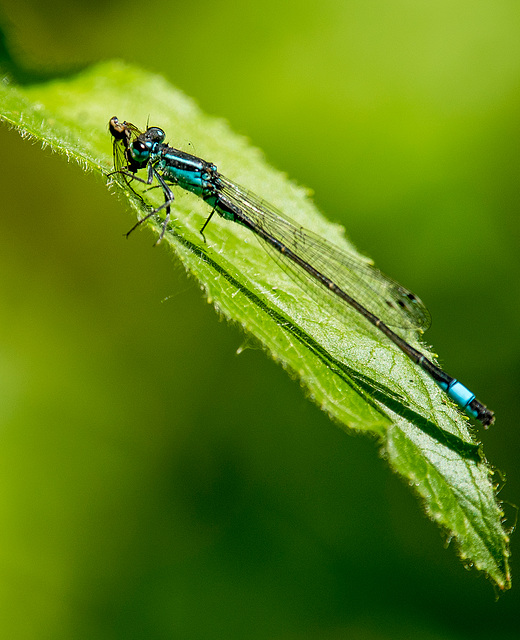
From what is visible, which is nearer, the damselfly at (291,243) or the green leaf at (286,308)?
the green leaf at (286,308)

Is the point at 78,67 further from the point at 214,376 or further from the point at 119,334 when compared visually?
the point at 214,376

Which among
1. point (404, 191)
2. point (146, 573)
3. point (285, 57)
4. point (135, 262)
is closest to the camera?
point (146, 573)

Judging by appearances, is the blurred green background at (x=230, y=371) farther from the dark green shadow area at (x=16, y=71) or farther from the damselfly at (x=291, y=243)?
the damselfly at (x=291, y=243)

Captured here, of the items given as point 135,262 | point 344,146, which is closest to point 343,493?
point 135,262

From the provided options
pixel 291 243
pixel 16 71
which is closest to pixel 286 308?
pixel 291 243

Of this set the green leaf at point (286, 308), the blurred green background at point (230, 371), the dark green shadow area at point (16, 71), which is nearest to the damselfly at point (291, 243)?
the green leaf at point (286, 308)

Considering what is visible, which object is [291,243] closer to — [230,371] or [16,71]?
[230,371]
